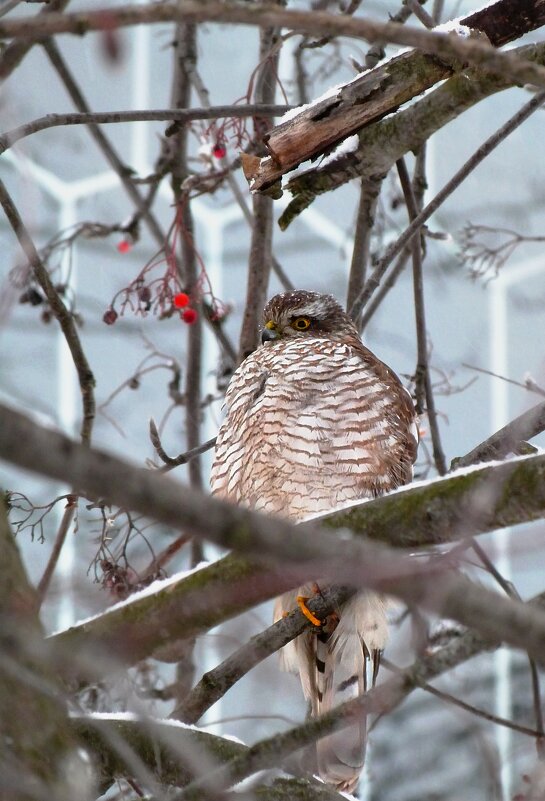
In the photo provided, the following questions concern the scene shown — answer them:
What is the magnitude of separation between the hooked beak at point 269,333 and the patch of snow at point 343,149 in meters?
0.94

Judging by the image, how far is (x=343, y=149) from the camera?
3.30 meters

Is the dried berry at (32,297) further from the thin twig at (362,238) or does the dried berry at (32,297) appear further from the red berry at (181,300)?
the thin twig at (362,238)

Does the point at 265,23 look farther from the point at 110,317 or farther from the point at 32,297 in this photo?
the point at 32,297

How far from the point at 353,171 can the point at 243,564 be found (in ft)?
5.14

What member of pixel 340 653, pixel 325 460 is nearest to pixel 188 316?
pixel 325 460

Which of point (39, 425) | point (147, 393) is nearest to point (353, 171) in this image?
point (39, 425)

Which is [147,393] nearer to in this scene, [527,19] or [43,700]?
[527,19]

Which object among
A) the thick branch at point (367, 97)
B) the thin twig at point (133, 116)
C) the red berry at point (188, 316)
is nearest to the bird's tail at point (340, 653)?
the red berry at point (188, 316)

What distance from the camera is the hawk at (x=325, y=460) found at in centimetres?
346

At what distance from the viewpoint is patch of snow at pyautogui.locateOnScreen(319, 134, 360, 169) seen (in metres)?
3.27

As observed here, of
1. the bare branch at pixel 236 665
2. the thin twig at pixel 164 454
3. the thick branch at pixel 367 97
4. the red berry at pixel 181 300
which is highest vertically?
the red berry at pixel 181 300

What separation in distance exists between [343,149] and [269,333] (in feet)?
3.13

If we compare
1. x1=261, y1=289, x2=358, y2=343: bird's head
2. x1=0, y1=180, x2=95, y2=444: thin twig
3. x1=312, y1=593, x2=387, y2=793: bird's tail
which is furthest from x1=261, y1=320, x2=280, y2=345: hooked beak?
x1=312, y1=593, x2=387, y2=793: bird's tail

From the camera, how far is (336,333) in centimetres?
410
